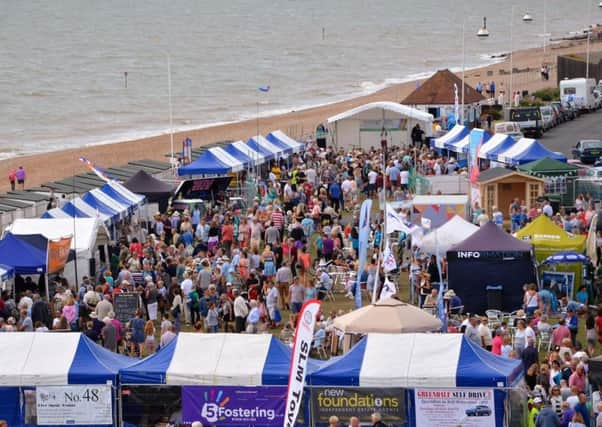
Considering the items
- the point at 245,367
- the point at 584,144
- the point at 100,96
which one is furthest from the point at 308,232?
the point at 100,96

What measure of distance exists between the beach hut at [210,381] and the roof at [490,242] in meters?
7.23

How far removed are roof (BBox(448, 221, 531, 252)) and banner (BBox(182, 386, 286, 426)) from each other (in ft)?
25.0

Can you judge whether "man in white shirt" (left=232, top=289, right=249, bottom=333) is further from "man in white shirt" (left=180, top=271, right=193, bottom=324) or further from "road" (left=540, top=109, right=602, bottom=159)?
"road" (left=540, top=109, right=602, bottom=159)

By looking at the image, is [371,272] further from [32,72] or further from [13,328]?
[32,72]

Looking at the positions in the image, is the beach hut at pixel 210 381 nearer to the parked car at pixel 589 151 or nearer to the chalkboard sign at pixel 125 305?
the chalkboard sign at pixel 125 305

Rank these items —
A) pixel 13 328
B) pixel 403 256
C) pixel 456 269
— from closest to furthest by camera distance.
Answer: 1. pixel 13 328
2. pixel 456 269
3. pixel 403 256

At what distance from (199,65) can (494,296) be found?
98.5 meters

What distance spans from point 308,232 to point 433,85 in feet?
68.5

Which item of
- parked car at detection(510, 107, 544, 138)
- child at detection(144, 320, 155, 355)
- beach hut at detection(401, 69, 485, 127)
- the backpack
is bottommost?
child at detection(144, 320, 155, 355)

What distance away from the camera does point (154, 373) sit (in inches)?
562

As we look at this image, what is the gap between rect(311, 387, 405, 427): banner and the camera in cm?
1398

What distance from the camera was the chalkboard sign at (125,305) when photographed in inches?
788

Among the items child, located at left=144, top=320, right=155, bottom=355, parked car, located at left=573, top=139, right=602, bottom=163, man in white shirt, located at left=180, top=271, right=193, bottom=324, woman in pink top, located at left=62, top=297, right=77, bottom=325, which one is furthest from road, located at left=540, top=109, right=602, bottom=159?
child, located at left=144, top=320, right=155, bottom=355

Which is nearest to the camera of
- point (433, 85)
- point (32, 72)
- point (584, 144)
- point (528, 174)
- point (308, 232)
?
point (308, 232)
